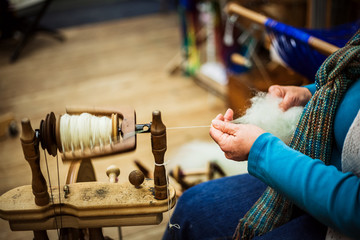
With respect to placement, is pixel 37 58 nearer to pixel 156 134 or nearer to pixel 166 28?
pixel 166 28

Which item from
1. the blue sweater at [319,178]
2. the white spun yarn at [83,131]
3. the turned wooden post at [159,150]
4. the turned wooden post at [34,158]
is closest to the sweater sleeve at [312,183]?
the blue sweater at [319,178]

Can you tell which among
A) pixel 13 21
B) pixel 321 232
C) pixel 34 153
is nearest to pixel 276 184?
pixel 321 232

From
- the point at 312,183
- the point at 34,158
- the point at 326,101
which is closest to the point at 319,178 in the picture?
the point at 312,183

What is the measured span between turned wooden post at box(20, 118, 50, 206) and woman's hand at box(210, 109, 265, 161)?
424 mm

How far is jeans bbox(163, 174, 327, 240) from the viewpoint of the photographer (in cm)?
105

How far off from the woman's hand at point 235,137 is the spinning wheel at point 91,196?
0.14 m

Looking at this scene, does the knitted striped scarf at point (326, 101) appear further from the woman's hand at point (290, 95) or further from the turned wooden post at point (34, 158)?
the turned wooden post at point (34, 158)

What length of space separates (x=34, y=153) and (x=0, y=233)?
43.1 inches

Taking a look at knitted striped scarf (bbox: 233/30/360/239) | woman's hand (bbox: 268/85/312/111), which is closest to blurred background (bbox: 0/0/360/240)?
woman's hand (bbox: 268/85/312/111)

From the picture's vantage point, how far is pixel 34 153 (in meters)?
0.84

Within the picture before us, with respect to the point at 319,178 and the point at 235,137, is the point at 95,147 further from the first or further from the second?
the point at 319,178

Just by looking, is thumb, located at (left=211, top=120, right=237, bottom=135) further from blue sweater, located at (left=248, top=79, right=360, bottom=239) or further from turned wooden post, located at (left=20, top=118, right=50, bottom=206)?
turned wooden post, located at (left=20, top=118, right=50, bottom=206)

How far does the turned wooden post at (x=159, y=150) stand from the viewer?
845 mm

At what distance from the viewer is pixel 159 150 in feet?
2.88
